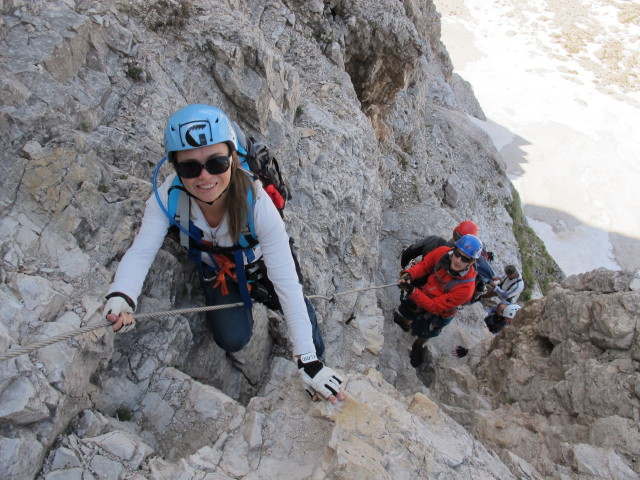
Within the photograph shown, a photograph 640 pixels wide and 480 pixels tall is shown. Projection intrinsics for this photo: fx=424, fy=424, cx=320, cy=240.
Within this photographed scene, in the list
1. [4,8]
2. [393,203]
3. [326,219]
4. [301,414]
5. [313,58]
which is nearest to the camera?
[301,414]

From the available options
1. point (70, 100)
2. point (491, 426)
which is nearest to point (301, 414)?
point (491, 426)

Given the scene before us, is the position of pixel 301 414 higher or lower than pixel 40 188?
lower

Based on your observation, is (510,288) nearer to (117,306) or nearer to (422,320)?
Result: (422,320)

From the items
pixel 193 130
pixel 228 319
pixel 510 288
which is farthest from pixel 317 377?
pixel 510 288

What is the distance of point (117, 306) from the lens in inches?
161

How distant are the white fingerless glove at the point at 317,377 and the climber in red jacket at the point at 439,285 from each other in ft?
15.4

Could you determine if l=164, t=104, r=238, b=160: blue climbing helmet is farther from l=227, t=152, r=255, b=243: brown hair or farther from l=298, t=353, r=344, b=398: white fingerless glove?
l=298, t=353, r=344, b=398: white fingerless glove

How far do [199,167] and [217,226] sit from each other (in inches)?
35.0

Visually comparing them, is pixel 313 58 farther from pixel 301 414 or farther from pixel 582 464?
pixel 582 464

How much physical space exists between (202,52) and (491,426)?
8582mm

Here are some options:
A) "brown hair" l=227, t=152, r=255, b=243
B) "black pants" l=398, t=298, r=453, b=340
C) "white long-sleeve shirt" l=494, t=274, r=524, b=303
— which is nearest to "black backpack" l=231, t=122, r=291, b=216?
"brown hair" l=227, t=152, r=255, b=243

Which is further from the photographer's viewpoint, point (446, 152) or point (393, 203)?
point (446, 152)

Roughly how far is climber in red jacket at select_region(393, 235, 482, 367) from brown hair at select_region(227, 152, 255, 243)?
17.5ft

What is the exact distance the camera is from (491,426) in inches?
296
